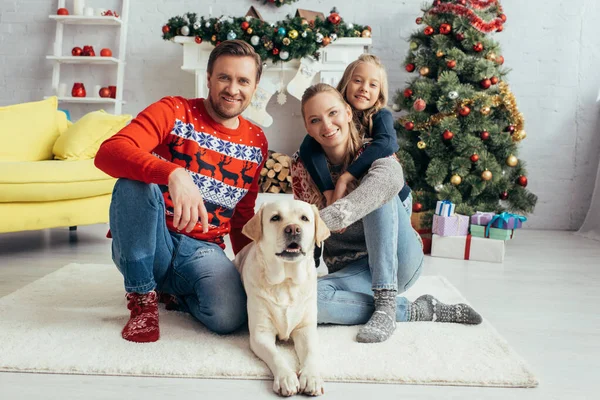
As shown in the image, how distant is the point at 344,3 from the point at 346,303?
11.3 ft

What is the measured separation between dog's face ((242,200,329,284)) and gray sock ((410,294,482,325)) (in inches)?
21.2

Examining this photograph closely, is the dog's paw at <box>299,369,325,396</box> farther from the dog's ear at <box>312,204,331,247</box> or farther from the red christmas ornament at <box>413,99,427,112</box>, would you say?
the red christmas ornament at <box>413,99,427,112</box>

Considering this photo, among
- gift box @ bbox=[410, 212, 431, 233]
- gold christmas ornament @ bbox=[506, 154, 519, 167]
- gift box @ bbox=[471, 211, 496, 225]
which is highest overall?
gold christmas ornament @ bbox=[506, 154, 519, 167]

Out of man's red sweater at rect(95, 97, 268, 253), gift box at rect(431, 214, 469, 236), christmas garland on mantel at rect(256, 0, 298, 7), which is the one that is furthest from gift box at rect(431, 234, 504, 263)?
christmas garland on mantel at rect(256, 0, 298, 7)

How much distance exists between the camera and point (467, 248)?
3264 mm

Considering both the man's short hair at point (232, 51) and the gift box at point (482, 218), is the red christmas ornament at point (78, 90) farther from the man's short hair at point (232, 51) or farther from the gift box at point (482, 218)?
the gift box at point (482, 218)

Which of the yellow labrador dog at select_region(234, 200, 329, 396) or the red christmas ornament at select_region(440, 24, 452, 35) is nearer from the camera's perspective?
the yellow labrador dog at select_region(234, 200, 329, 396)

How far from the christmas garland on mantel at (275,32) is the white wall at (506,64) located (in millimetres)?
571

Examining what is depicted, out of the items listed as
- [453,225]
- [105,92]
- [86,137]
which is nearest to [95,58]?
[105,92]

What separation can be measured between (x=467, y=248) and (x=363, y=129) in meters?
1.47

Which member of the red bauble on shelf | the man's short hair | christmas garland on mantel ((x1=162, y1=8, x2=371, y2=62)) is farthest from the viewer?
christmas garland on mantel ((x1=162, y1=8, x2=371, y2=62))

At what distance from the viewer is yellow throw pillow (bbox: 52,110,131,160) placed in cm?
325

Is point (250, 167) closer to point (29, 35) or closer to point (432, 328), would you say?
point (432, 328)

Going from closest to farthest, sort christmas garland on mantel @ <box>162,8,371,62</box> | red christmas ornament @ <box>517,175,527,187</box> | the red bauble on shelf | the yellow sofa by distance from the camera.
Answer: the yellow sofa, the red bauble on shelf, red christmas ornament @ <box>517,175,527,187</box>, christmas garland on mantel @ <box>162,8,371,62</box>
